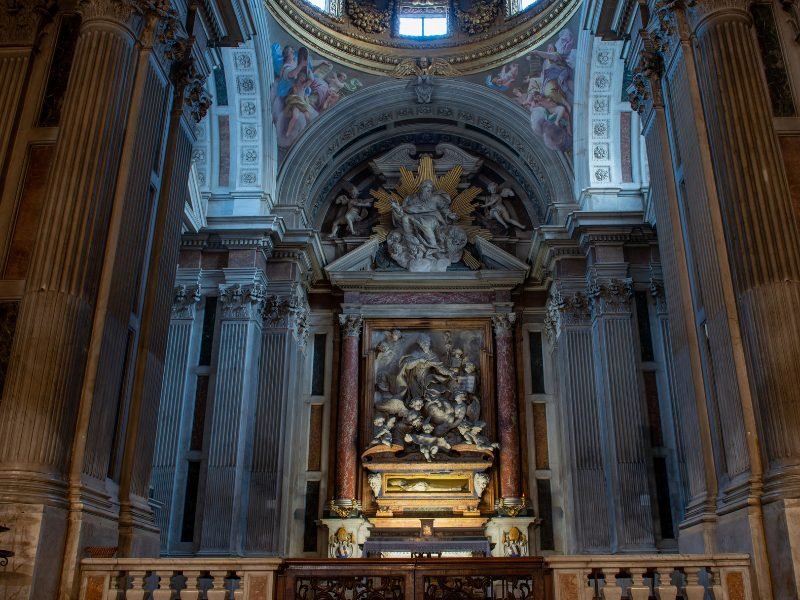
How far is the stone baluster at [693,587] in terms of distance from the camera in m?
6.32

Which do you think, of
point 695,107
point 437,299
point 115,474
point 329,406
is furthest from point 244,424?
point 695,107

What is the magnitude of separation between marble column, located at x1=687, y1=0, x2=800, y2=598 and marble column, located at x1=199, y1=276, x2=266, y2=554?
9212mm

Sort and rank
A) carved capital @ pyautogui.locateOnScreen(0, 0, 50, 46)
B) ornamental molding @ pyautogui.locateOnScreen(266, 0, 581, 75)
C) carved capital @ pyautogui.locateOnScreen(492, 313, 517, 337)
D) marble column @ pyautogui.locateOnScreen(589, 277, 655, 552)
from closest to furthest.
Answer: carved capital @ pyautogui.locateOnScreen(0, 0, 50, 46), marble column @ pyautogui.locateOnScreen(589, 277, 655, 552), ornamental molding @ pyautogui.locateOnScreen(266, 0, 581, 75), carved capital @ pyautogui.locateOnScreen(492, 313, 517, 337)

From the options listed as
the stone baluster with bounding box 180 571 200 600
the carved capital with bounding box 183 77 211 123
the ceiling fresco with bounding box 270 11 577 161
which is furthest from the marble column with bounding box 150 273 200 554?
the stone baluster with bounding box 180 571 200 600

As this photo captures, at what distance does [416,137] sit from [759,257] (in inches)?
489

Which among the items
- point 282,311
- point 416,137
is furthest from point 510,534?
point 416,137

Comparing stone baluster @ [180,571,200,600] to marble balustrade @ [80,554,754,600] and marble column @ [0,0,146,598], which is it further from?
marble column @ [0,0,146,598]

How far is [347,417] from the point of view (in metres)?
15.9

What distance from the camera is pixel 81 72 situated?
7848 mm

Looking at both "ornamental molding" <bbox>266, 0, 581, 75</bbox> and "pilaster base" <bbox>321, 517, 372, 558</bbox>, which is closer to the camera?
"pilaster base" <bbox>321, 517, 372, 558</bbox>

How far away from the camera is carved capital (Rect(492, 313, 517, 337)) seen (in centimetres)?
1667

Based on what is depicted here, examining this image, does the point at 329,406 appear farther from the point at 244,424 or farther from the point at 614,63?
the point at 614,63

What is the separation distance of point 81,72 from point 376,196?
10.7 m

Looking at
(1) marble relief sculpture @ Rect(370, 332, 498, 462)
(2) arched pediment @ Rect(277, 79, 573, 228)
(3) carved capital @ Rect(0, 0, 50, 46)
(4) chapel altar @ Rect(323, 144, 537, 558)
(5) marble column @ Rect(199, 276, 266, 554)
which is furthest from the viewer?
(2) arched pediment @ Rect(277, 79, 573, 228)
